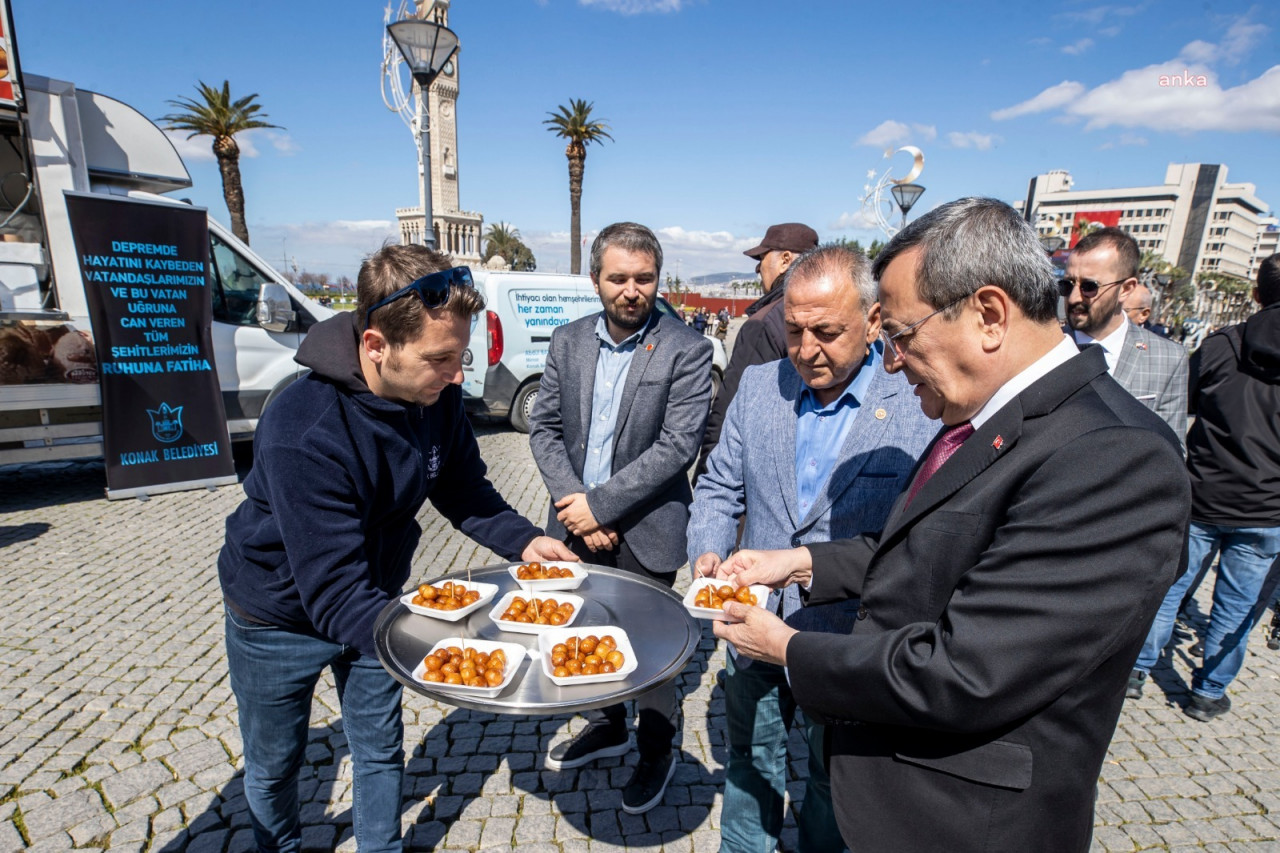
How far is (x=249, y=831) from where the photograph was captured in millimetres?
2773

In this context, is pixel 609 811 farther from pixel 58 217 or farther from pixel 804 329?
pixel 58 217

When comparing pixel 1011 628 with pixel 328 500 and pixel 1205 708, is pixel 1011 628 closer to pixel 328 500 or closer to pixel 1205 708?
pixel 328 500

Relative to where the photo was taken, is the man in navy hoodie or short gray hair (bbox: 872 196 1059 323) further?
the man in navy hoodie

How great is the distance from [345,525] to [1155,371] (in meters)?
3.91

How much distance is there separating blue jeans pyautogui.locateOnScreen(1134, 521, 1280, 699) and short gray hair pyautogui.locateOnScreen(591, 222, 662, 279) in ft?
11.3

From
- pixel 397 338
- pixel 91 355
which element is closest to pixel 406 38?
pixel 91 355

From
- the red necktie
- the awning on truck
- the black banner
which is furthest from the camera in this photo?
the awning on truck

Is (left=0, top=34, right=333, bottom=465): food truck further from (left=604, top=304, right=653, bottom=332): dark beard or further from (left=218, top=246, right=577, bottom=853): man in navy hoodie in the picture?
(left=218, top=246, right=577, bottom=853): man in navy hoodie

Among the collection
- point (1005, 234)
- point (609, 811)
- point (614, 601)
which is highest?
point (1005, 234)

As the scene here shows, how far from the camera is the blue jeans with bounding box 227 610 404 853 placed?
2.07 meters

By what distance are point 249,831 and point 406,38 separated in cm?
801

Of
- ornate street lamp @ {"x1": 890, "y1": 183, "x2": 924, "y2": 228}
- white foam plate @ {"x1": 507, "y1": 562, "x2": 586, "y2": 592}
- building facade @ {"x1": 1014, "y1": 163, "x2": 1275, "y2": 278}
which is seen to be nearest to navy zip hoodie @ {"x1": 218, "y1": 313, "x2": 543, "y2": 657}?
white foam plate @ {"x1": 507, "y1": 562, "x2": 586, "y2": 592}

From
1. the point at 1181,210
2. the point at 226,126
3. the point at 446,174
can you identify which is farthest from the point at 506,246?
the point at 1181,210

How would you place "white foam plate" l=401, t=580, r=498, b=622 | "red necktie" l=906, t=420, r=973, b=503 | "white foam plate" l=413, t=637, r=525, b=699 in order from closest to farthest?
"red necktie" l=906, t=420, r=973, b=503
"white foam plate" l=413, t=637, r=525, b=699
"white foam plate" l=401, t=580, r=498, b=622
